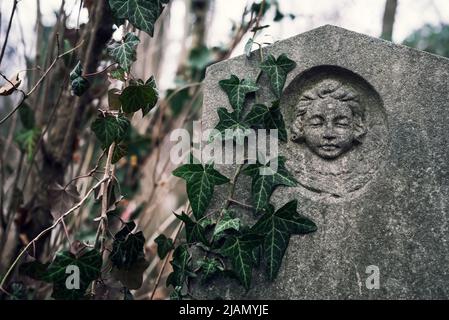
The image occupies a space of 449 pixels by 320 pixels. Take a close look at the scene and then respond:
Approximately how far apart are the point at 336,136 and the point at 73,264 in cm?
108

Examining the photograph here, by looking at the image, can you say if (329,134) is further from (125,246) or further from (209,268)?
(125,246)

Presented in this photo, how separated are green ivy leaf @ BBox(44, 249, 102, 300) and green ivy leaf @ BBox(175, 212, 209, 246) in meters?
0.34

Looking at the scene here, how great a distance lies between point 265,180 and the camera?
6.23 ft

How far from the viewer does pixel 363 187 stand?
1.88 metres

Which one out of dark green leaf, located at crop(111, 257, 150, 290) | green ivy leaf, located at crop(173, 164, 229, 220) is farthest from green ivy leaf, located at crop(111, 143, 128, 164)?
dark green leaf, located at crop(111, 257, 150, 290)

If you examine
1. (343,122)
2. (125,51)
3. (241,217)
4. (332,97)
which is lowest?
(241,217)

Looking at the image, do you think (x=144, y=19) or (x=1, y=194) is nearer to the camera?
(x=144, y=19)

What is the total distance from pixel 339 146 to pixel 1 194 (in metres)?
1.70

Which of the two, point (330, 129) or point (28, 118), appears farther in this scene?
point (28, 118)

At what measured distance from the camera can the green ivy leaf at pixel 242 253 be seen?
5.98 feet

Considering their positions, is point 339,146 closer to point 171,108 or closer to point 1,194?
point 1,194

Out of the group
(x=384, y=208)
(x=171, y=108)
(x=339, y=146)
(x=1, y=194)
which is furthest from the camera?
(x=171, y=108)

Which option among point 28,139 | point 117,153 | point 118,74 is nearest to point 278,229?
point 117,153
